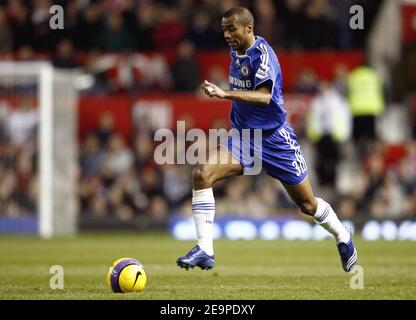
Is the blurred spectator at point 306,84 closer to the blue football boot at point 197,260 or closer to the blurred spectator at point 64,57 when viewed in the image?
the blurred spectator at point 64,57

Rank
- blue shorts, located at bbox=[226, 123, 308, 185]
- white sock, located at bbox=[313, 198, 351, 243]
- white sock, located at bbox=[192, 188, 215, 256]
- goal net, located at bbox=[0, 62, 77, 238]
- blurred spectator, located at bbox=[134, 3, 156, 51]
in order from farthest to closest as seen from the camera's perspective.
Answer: blurred spectator, located at bbox=[134, 3, 156, 51] → goal net, located at bbox=[0, 62, 77, 238] → white sock, located at bbox=[313, 198, 351, 243] → blue shorts, located at bbox=[226, 123, 308, 185] → white sock, located at bbox=[192, 188, 215, 256]

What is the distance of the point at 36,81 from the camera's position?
A: 21109 millimetres

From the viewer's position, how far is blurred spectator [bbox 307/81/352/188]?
20.8m

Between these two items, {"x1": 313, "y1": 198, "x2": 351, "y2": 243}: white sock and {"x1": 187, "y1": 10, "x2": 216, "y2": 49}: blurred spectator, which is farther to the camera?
{"x1": 187, "y1": 10, "x2": 216, "y2": 49}: blurred spectator

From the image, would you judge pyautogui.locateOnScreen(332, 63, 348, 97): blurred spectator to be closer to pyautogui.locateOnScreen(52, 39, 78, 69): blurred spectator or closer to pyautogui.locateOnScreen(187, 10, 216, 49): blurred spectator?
pyautogui.locateOnScreen(187, 10, 216, 49): blurred spectator

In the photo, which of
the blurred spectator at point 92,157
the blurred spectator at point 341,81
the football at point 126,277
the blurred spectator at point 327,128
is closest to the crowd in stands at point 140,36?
the blurred spectator at point 341,81

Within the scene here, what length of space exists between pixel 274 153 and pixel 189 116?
11.4 metres

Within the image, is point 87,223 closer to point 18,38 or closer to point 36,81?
point 36,81

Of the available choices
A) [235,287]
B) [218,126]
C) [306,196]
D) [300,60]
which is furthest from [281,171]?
[300,60]

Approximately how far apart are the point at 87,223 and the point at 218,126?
10.3 ft

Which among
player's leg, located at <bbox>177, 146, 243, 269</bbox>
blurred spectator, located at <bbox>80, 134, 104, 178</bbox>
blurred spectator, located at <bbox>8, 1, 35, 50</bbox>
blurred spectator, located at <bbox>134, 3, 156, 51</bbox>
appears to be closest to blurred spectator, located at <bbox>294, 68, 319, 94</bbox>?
blurred spectator, located at <bbox>134, 3, 156, 51</bbox>

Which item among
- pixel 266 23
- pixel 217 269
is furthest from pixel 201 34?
pixel 217 269

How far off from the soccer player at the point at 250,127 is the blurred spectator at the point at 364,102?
34.8 ft

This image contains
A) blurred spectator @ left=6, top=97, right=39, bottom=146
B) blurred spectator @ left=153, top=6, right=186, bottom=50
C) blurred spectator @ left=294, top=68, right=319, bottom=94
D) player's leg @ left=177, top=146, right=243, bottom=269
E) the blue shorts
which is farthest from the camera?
blurred spectator @ left=153, top=6, right=186, bottom=50
